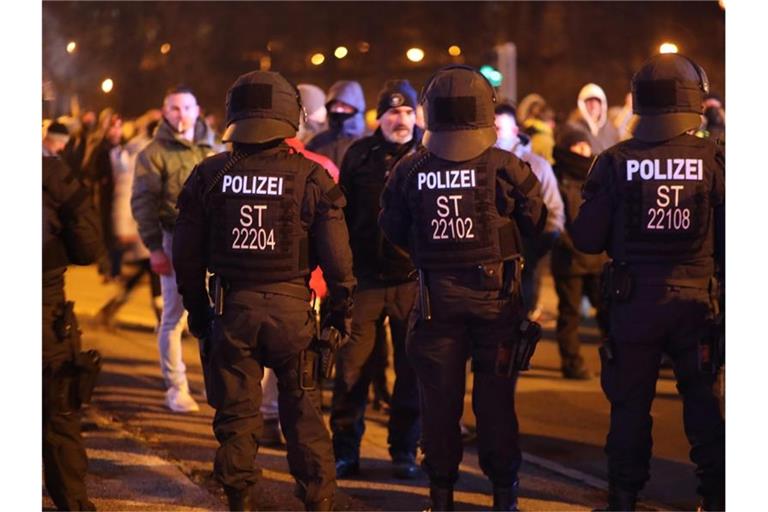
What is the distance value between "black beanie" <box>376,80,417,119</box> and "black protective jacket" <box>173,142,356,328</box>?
4.02 ft

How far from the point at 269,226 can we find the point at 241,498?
1258 mm

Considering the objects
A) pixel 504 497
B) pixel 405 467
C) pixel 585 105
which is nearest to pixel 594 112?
pixel 585 105

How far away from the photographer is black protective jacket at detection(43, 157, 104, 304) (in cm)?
579

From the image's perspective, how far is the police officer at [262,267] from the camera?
589cm

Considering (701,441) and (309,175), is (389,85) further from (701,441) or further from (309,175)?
(701,441)

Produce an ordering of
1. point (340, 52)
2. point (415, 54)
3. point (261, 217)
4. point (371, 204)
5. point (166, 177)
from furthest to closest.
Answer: point (415, 54) < point (340, 52) < point (166, 177) < point (371, 204) < point (261, 217)

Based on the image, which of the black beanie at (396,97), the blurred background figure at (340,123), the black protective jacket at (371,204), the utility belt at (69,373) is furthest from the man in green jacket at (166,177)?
the utility belt at (69,373)

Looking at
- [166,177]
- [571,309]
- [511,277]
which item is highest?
[166,177]

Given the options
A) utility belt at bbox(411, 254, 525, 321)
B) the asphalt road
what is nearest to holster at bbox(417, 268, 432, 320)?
utility belt at bbox(411, 254, 525, 321)

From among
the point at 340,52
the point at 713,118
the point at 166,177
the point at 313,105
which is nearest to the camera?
the point at 166,177

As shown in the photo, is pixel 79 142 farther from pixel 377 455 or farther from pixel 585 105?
pixel 377 455

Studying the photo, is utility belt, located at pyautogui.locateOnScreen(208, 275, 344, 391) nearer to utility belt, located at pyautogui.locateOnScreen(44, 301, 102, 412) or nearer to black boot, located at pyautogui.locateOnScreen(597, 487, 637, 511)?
utility belt, located at pyautogui.locateOnScreen(44, 301, 102, 412)

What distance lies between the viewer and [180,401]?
28.9 feet
